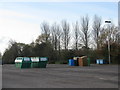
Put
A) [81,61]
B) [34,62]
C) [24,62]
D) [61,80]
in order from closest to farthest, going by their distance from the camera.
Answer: [61,80] < [24,62] < [34,62] < [81,61]

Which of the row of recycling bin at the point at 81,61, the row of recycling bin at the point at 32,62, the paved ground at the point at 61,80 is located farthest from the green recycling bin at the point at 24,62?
the row of recycling bin at the point at 81,61

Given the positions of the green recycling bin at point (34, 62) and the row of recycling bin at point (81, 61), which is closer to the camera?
the green recycling bin at point (34, 62)

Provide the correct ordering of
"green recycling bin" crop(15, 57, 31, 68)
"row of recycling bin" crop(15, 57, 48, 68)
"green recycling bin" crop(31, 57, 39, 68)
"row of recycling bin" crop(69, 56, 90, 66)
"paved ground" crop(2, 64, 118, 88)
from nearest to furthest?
"paved ground" crop(2, 64, 118, 88) < "green recycling bin" crop(15, 57, 31, 68) < "row of recycling bin" crop(15, 57, 48, 68) < "green recycling bin" crop(31, 57, 39, 68) < "row of recycling bin" crop(69, 56, 90, 66)

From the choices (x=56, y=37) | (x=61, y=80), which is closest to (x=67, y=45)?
(x=56, y=37)

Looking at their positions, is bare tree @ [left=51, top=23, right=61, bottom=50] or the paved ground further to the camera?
bare tree @ [left=51, top=23, right=61, bottom=50]

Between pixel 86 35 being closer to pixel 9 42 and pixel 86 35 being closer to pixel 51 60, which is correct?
pixel 51 60

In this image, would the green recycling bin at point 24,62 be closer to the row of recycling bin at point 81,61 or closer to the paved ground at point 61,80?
the paved ground at point 61,80

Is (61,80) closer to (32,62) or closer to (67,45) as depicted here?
(32,62)

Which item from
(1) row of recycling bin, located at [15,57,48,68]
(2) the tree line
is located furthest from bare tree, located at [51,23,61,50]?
(1) row of recycling bin, located at [15,57,48,68]

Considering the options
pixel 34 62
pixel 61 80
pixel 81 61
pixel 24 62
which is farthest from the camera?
pixel 81 61

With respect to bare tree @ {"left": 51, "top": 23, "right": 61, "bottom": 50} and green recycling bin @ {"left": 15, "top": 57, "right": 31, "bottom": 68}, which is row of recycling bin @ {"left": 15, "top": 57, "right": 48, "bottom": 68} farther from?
bare tree @ {"left": 51, "top": 23, "right": 61, "bottom": 50}

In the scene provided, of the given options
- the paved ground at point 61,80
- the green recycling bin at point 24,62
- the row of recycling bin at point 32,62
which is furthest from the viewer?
the row of recycling bin at point 32,62

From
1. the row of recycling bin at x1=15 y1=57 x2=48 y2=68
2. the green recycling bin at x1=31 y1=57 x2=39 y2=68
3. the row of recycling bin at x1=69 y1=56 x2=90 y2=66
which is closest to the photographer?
the row of recycling bin at x1=15 y1=57 x2=48 y2=68

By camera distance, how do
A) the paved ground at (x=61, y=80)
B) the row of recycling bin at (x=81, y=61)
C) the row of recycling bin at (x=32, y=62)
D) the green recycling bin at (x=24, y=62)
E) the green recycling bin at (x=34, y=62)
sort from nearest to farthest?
the paved ground at (x=61, y=80), the green recycling bin at (x=24, y=62), the row of recycling bin at (x=32, y=62), the green recycling bin at (x=34, y=62), the row of recycling bin at (x=81, y=61)
